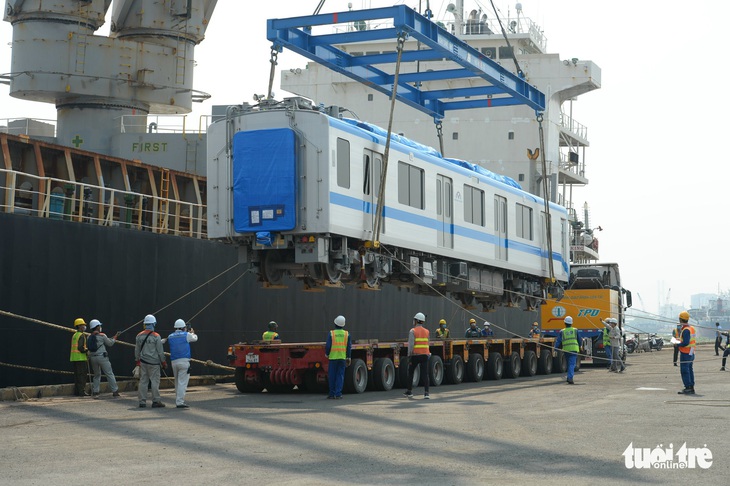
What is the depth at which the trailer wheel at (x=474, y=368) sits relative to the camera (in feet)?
81.3

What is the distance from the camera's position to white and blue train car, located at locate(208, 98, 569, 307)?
17.7 m

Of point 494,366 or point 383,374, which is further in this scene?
point 494,366

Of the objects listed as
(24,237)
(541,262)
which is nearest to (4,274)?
(24,237)

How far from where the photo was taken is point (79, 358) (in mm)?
18391

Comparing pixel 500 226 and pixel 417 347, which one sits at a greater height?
pixel 500 226

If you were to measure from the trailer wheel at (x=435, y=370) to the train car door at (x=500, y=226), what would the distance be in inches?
118

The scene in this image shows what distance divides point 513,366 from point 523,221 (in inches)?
168

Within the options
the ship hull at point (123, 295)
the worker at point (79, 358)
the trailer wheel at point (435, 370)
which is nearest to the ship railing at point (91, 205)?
the ship hull at point (123, 295)

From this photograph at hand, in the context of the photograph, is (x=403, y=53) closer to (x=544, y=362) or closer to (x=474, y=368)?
(x=474, y=368)

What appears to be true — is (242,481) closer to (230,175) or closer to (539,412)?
(539,412)

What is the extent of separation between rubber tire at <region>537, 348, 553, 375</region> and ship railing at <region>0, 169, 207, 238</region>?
35.8 feet

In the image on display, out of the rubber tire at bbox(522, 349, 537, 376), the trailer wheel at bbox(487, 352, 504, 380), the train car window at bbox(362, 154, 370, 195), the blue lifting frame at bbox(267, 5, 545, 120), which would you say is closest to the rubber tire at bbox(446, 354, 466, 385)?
the trailer wheel at bbox(487, 352, 504, 380)

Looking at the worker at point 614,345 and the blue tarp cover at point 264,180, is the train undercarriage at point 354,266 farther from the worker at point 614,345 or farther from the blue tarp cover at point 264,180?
the worker at point 614,345

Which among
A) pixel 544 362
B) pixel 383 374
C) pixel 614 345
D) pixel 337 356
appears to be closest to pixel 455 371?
pixel 383 374
